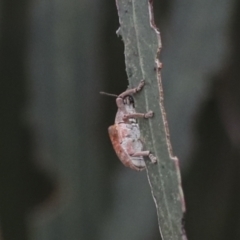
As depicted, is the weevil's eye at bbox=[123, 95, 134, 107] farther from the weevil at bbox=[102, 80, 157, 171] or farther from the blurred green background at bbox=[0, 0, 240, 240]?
the blurred green background at bbox=[0, 0, 240, 240]

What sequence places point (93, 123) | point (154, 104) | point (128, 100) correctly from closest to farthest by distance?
1. point (154, 104)
2. point (128, 100)
3. point (93, 123)

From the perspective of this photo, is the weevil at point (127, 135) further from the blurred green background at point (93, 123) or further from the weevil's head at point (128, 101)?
the blurred green background at point (93, 123)

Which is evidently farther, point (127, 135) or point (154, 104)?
point (127, 135)

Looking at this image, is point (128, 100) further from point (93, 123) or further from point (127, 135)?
point (93, 123)

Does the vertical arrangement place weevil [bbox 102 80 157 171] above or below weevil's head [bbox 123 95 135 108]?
below

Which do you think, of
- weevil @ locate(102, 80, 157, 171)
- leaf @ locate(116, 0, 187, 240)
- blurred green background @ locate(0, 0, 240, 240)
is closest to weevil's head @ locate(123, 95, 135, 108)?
weevil @ locate(102, 80, 157, 171)

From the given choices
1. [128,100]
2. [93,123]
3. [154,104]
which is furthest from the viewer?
[93,123]

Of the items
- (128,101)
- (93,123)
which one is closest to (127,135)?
(128,101)

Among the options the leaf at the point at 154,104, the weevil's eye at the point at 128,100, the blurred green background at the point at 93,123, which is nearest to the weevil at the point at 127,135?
the weevil's eye at the point at 128,100
